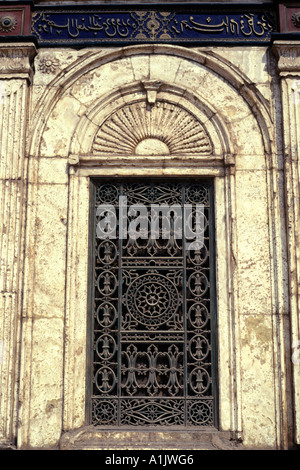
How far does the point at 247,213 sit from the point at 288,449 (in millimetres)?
2470

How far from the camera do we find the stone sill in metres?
6.05

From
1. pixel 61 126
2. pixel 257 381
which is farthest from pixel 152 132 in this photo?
pixel 257 381

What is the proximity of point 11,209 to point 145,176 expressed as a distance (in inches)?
59.9

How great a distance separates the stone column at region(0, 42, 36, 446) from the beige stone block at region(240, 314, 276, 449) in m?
2.36

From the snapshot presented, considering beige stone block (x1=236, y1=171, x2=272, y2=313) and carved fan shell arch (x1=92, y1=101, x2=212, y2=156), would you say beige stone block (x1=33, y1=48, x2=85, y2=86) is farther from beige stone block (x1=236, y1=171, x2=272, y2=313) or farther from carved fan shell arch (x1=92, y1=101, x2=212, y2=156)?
beige stone block (x1=236, y1=171, x2=272, y2=313)

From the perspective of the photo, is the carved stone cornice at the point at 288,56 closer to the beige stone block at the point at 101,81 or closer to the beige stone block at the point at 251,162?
the beige stone block at the point at 251,162

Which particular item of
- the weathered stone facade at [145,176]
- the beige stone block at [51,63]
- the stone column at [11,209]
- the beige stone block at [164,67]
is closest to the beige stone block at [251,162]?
the weathered stone facade at [145,176]

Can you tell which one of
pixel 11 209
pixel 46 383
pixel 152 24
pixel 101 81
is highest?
pixel 152 24

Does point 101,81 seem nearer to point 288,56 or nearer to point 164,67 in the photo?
point 164,67

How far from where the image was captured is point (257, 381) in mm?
6195

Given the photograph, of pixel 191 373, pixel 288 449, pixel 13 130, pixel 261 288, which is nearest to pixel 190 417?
pixel 191 373

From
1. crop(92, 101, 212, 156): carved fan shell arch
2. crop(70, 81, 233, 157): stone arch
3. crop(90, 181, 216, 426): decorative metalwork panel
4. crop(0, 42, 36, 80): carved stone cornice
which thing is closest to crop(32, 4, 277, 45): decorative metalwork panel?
crop(0, 42, 36, 80): carved stone cornice

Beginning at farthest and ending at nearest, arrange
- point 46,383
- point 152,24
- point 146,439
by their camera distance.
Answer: point 152,24, point 46,383, point 146,439

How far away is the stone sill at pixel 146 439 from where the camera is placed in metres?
6.05
